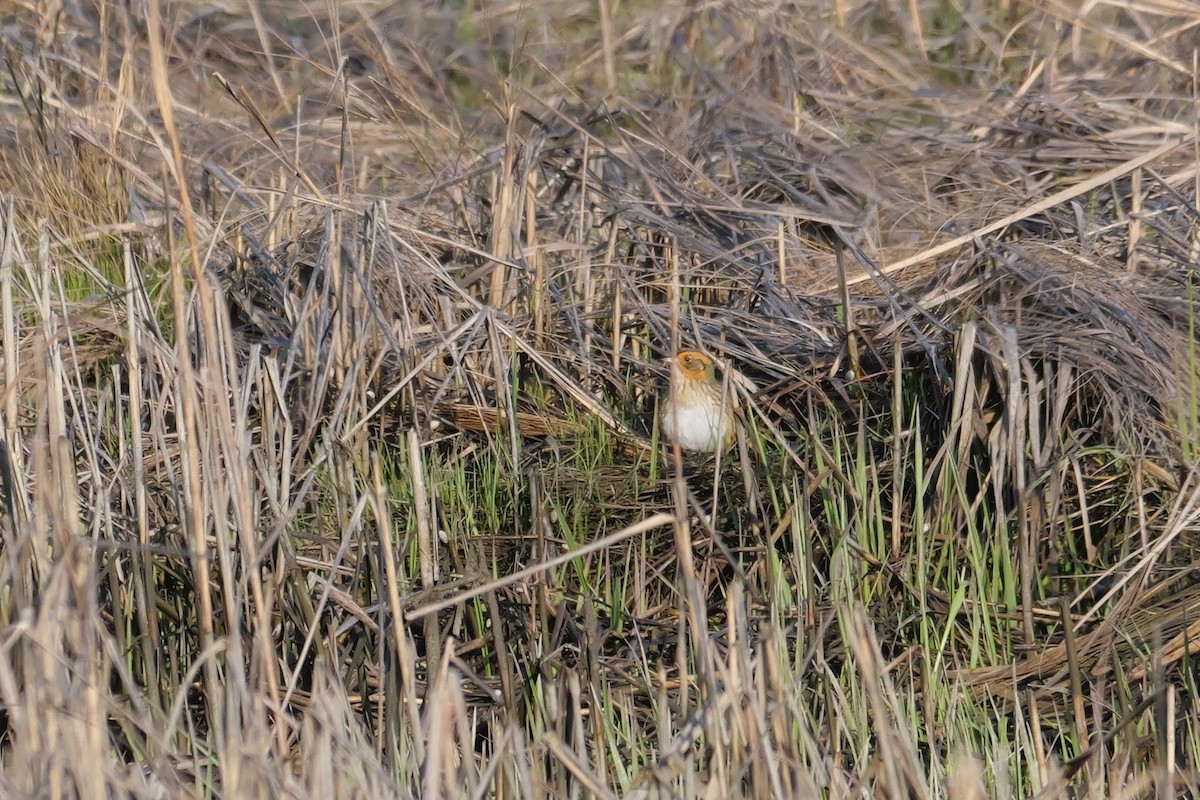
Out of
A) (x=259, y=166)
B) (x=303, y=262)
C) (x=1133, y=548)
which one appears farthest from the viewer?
(x=259, y=166)

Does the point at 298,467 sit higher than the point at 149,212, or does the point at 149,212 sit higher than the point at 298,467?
the point at 149,212

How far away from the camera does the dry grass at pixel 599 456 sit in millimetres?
2531

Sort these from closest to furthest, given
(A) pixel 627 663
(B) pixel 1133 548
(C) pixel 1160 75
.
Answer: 1. (A) pixel 627 663
2. (B) pixel 1133 548
3. (C) pixel 1160 75

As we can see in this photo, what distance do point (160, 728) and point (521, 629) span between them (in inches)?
32.0

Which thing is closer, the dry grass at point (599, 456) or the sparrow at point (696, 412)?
the dry grass at point (599, 456)

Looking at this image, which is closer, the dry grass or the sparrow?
the dry grass

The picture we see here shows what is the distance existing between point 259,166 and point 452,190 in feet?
2.77

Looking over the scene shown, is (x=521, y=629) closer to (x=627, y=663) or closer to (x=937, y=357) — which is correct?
(x=627, y=663)

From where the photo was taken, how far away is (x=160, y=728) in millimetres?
3002

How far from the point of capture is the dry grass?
99.7 inches

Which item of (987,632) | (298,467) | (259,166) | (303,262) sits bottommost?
(987,632)

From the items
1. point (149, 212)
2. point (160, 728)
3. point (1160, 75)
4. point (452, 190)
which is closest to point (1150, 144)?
point (1160, 75)

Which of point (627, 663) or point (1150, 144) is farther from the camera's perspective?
point (1150, 144)

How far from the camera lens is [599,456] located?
12.9 ft
